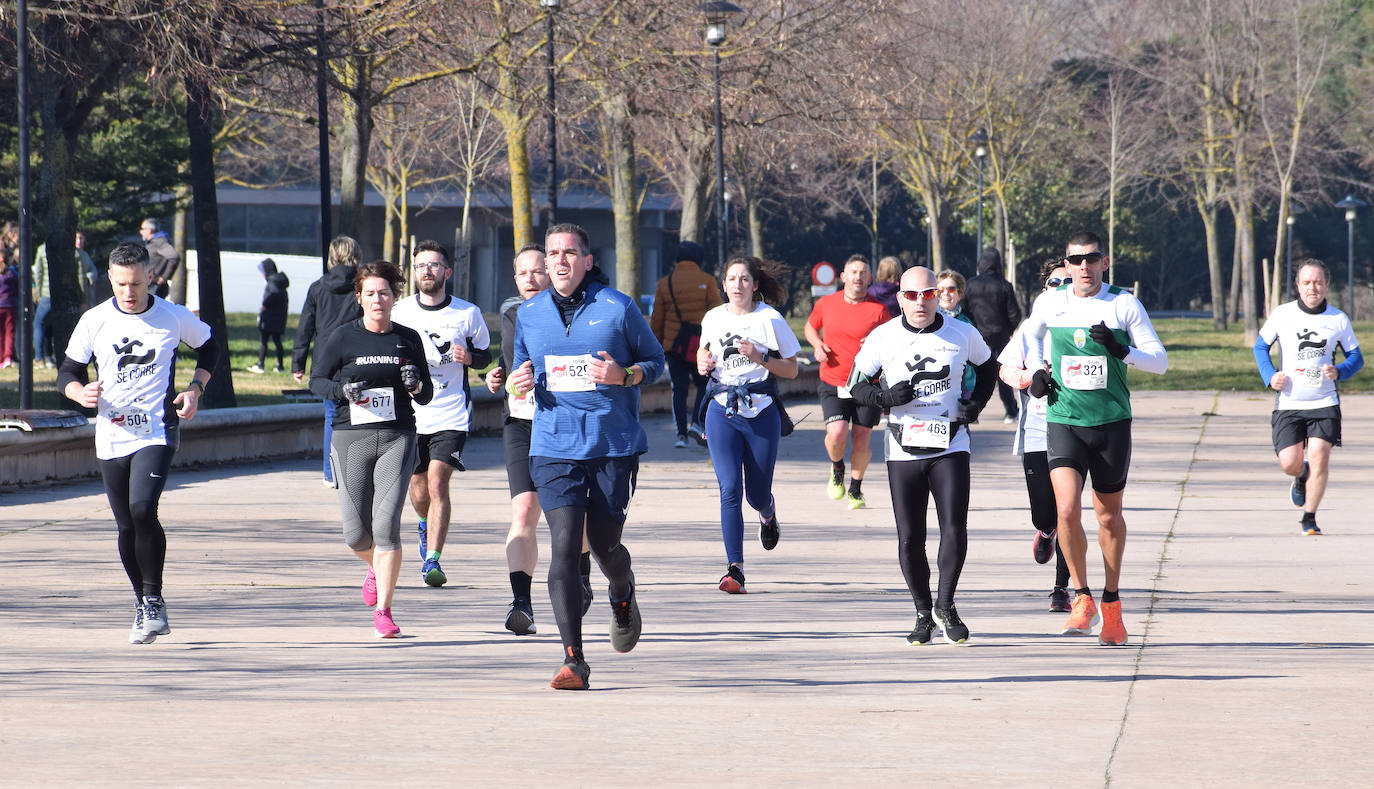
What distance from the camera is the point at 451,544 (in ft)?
35.3

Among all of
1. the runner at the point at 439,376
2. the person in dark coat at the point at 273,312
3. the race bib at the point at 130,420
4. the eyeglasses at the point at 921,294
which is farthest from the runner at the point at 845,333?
the person in dark coat at the point at 273,312

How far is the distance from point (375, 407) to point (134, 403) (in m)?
1.02

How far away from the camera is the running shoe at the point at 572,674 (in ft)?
A: 21.3

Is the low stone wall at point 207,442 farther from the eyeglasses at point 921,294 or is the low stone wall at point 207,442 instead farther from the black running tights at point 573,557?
the eyeglasses at point 921,294

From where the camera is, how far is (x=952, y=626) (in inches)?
297

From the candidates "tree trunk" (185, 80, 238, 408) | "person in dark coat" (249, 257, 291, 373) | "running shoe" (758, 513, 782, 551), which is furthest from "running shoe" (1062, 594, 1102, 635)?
"person in dark coat" (249, 257, 291, 373)

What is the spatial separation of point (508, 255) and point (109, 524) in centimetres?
5420

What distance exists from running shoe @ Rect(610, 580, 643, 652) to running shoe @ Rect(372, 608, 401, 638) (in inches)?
42.8

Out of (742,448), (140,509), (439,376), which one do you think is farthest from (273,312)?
(140,509)

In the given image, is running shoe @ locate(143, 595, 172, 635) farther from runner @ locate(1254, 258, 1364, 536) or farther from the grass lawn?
the grass lawn

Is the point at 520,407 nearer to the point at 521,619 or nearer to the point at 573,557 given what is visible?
the point at 521,619

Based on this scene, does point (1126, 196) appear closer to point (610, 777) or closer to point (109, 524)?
point (109, 524)

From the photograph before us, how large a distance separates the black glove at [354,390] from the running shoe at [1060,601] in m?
3.30

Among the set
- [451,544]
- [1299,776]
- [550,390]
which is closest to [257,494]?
[451,544]
